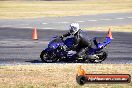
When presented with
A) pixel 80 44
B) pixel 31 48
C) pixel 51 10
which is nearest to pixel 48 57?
pixel 80 44

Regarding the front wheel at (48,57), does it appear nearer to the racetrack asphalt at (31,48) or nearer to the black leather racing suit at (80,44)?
the racetrack asphalt at (31,48)

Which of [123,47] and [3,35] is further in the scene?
[3,35]

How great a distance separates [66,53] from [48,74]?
3.83 m

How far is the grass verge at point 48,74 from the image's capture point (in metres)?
12.3

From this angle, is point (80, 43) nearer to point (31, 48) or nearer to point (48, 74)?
point (48, 74)

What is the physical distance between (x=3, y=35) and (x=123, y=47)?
368 inches

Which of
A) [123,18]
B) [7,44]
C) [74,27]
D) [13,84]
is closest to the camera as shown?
[13,84]

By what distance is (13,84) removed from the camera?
12547 mm

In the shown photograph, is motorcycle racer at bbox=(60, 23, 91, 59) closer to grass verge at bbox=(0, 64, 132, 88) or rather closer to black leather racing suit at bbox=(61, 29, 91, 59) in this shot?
black leather racing suit at bbox=(61, 29, 91, 59)

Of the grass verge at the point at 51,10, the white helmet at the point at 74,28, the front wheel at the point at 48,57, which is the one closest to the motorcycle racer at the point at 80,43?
the white helmet at the point at 74,28

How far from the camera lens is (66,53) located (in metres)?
18.1

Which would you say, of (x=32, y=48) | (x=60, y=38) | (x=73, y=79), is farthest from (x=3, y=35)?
(x=73, y=79)

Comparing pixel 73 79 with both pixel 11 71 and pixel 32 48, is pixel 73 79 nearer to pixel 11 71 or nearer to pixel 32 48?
pixel 11 71

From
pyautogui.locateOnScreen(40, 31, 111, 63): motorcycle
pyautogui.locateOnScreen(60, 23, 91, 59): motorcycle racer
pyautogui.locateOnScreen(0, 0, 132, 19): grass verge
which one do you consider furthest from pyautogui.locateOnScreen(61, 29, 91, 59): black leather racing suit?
pyautogui.locateOnScreen(0, 0, 132, 19): grass verge
